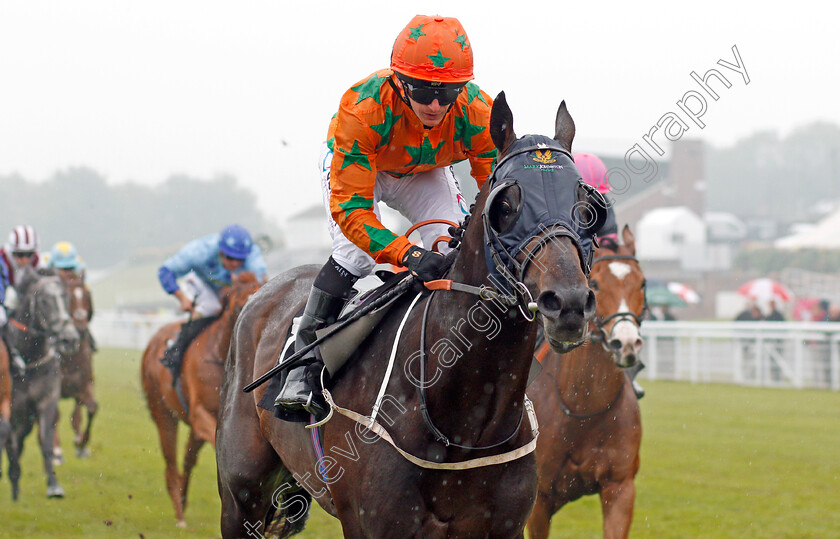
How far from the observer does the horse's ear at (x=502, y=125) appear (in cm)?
277

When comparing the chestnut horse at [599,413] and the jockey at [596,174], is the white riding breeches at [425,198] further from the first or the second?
the jockey at [596,174]

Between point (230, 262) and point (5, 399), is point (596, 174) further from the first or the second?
point (5, 399)

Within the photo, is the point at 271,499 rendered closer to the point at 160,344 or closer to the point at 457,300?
the point at 457,300

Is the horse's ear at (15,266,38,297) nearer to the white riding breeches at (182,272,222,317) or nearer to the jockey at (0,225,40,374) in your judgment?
the jockey at (0,225,40,374)

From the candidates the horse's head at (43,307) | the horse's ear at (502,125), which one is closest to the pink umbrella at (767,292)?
the horse's head at (43,307)

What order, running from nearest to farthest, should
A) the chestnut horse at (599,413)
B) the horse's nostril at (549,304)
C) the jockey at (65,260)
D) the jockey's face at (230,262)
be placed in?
1. the horse's nostril at (549,304)
2. the chestnut horse at (599,413)
3. the jockey's face at (230,262)
4. the jockey at (65,260)

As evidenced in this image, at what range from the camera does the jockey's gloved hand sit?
9.86ft

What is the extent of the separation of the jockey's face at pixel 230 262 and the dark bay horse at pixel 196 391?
24 centimetres

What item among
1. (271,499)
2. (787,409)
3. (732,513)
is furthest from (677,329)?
(271,499)

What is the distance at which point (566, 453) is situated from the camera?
16.0 ft

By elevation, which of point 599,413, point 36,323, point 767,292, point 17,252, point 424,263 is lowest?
point 767,292

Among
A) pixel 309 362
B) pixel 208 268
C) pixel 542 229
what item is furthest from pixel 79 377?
pixel 542 229

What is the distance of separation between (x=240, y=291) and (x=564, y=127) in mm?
4338

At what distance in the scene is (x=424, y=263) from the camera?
3008mm
